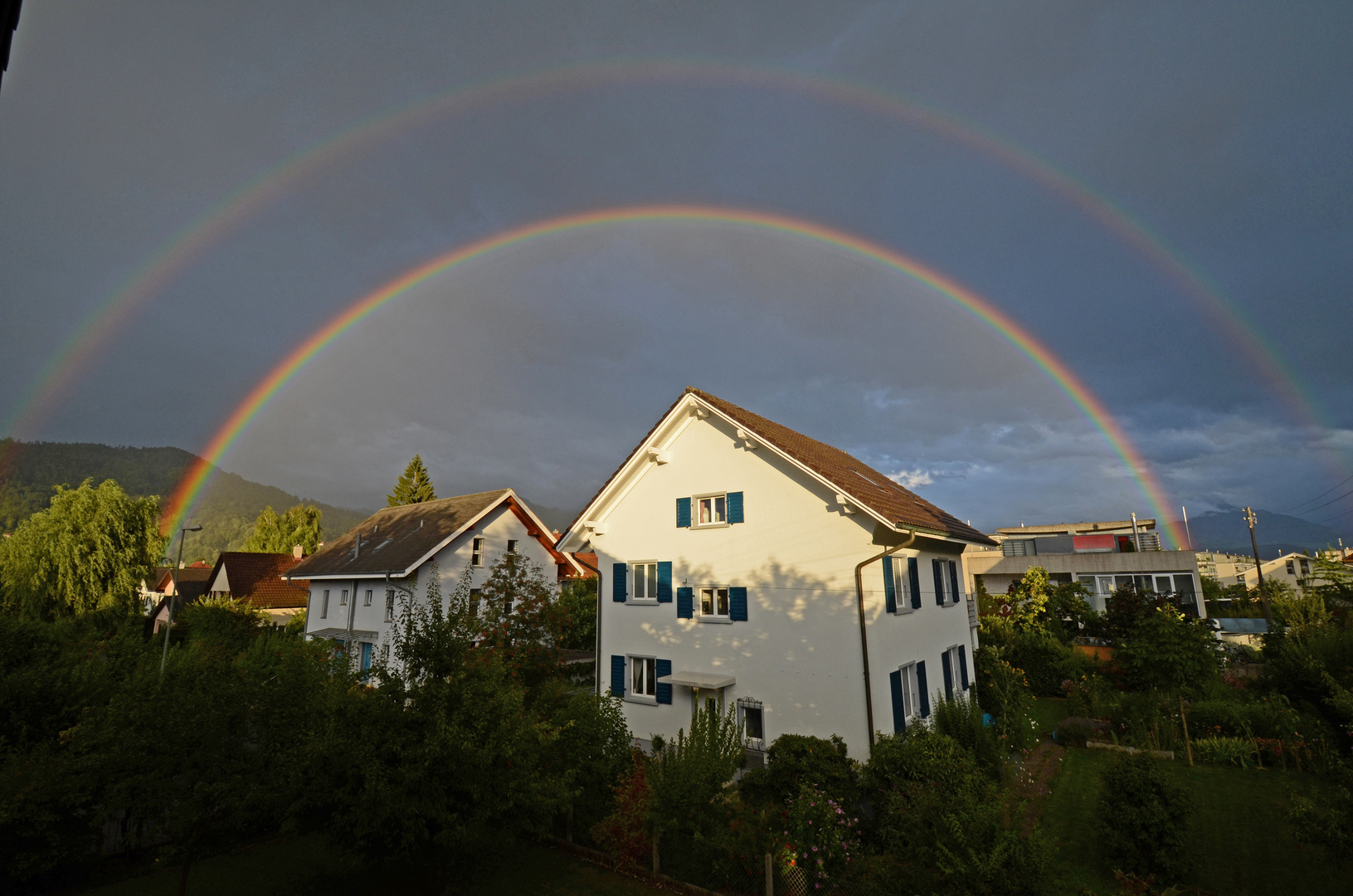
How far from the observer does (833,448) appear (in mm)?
28016

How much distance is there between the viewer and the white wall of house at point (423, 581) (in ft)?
104

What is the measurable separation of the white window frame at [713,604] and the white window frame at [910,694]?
5.08 metres

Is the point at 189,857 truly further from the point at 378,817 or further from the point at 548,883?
the point at 548,883

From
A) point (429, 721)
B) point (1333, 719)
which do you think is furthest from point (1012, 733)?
point (429, 721)

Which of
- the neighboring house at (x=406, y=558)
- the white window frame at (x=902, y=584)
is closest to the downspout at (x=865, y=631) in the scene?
the white window frame at (x=902, y=584)

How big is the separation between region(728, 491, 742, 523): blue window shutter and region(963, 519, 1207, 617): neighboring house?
22.2 metres

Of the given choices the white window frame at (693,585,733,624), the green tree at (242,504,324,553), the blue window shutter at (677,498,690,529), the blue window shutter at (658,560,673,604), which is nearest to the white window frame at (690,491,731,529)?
the blue window shutter at (677,498,690,529)

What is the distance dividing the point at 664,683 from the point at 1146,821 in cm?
1212

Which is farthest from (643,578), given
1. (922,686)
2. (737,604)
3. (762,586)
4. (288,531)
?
(288,531)

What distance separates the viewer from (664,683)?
19.2 m

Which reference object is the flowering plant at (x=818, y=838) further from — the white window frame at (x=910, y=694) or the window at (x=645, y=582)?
the window at (x=645, y=582)

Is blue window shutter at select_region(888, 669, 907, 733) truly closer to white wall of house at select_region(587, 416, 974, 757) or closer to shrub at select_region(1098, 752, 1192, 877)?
white wall of house at select_region(587, 416, 974, 757)

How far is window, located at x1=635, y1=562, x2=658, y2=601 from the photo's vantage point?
2069cm

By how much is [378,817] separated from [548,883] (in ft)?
16.2
